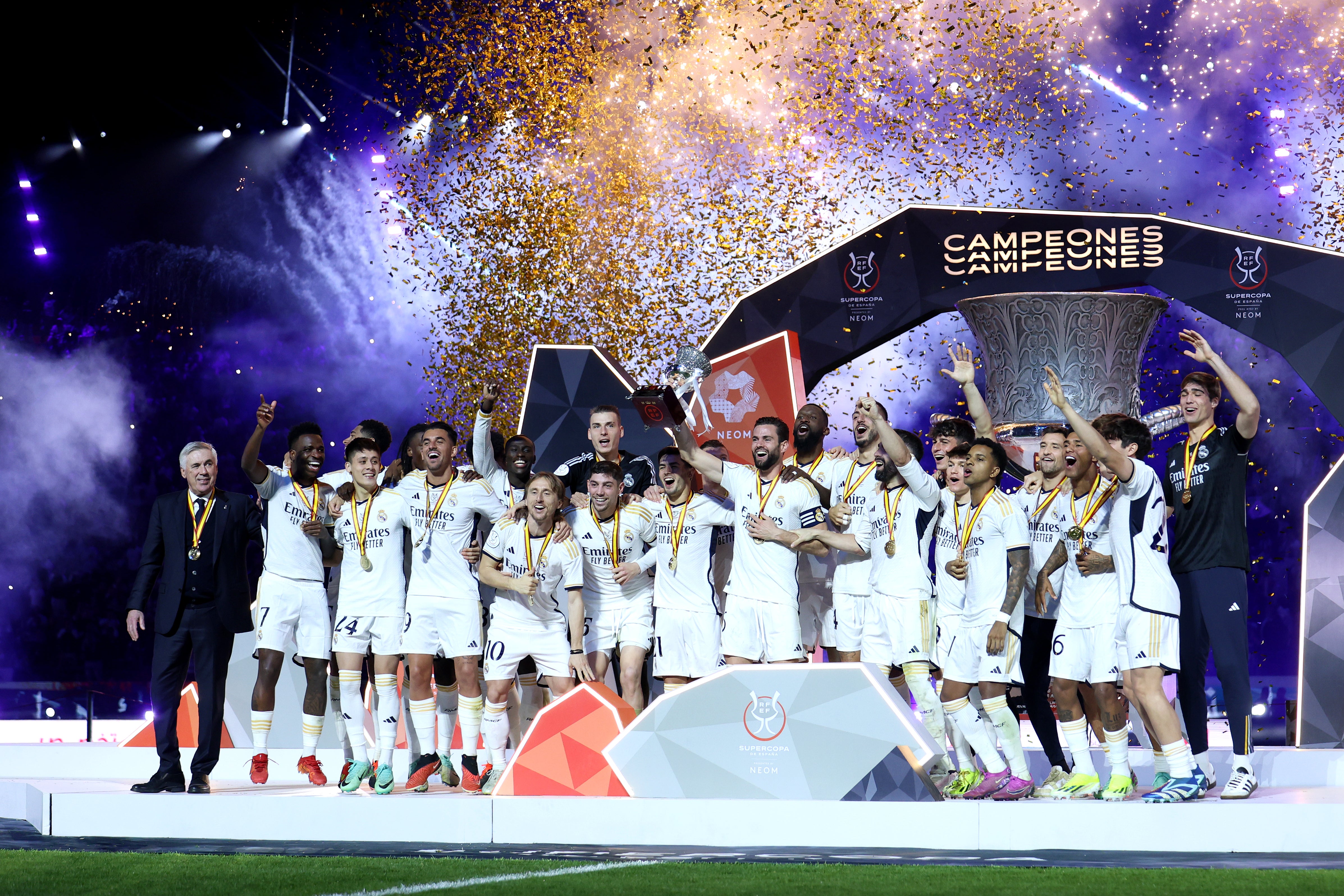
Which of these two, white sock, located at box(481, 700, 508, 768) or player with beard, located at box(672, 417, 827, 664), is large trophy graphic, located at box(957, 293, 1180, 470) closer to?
player with beard, located at box(672, 417, 827, 664)

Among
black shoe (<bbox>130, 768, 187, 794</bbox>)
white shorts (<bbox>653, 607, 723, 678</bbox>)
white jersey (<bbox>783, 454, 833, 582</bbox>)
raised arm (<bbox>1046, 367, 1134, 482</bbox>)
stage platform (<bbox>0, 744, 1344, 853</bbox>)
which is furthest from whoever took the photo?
white jersey (<bbox>783, 454, 833, 582</bbox>)

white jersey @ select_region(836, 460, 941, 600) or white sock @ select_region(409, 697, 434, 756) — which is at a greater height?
white jersey @ select_region(836, 460, 941, 600)

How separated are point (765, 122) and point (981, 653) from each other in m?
17.7

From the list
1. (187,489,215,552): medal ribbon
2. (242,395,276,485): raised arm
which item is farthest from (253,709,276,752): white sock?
(242,395,276,485): raised arm

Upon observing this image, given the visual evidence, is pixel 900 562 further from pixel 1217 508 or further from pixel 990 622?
pixel 1217 508

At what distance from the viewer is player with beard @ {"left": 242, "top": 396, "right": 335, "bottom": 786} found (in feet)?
23.3

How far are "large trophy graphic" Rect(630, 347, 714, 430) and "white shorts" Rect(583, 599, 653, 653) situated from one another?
97cm

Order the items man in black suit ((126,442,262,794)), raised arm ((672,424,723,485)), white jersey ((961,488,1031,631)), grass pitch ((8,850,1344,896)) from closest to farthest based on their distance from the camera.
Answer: grass pitch ((8,850,1344,896))
white jersey ((961,488,1031,631))
man in black suit ((126,442,262,794))
raised arm ((672,424,723,485))

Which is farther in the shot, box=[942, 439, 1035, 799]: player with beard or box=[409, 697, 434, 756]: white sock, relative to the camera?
box=[409, 697, 434, 756]: white sock

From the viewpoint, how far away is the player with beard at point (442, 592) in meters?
6.84

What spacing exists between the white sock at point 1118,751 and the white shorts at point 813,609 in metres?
1.81

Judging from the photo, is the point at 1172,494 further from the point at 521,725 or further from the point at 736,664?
the point at 521,725

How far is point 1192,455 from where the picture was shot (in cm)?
607

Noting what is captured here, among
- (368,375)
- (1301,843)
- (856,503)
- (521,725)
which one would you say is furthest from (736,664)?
(368,375)
